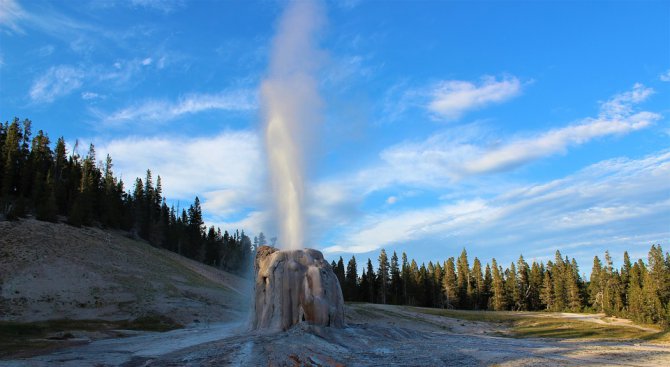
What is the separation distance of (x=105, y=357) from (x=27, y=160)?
271 feet

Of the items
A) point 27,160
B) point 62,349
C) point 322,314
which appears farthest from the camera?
point 27,160

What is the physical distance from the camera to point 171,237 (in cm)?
11769

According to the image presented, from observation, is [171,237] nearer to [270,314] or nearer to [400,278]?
[400,278]

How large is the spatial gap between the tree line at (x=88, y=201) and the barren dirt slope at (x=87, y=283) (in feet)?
25.0

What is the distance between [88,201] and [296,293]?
240 feet

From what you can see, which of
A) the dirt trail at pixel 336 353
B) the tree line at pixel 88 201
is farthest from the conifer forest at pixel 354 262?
the dirt trail at pixel 336 353

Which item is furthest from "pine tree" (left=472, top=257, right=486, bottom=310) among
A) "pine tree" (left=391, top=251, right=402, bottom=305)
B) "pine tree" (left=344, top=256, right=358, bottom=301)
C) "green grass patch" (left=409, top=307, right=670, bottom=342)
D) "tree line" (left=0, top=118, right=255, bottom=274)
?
"tree line" (left=0, top=118, right=255, bottom=274)

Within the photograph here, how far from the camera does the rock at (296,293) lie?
31266 mm

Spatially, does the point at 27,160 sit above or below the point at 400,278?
above

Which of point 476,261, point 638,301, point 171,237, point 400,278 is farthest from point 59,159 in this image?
point 638,301

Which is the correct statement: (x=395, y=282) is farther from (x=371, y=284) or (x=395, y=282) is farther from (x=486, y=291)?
(x=486, y=291)

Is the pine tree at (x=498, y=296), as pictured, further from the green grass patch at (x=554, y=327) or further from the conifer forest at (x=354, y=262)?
the green grass patch at (x=554, y=327)

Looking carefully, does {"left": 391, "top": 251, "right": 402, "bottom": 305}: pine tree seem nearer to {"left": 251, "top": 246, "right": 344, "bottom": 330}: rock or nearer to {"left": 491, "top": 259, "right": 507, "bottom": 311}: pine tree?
{"left": 491, "top": 259, "right": 507, "bottom": 311}: pine tree

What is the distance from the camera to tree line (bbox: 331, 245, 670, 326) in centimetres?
10231
